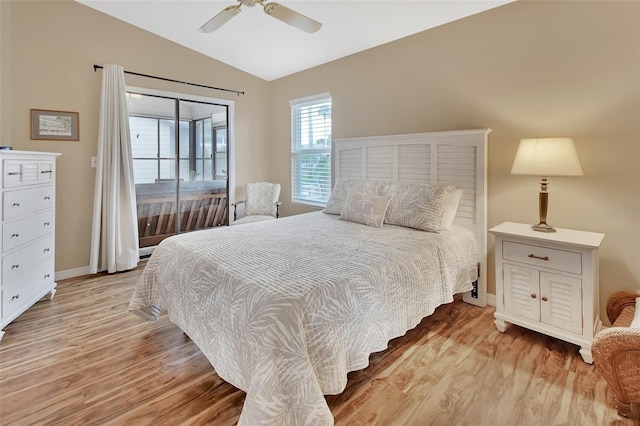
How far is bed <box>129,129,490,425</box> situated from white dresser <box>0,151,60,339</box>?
3.06 ft

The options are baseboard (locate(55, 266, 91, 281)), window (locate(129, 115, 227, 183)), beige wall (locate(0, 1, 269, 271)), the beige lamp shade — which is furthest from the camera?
window (locate(129, 115, 227, 183))

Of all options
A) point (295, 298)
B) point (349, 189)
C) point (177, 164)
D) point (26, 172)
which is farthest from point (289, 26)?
point (295, 298)

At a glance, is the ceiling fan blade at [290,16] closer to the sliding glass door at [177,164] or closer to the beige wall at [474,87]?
the beige wall at [474,87]

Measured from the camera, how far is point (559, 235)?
225 centimetres

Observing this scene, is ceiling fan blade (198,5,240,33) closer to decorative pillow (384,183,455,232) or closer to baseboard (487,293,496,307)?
decorative pillow (384,183,455,232)

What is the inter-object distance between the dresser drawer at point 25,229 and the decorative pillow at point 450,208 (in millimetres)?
3236

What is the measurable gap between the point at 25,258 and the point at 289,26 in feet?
10.4

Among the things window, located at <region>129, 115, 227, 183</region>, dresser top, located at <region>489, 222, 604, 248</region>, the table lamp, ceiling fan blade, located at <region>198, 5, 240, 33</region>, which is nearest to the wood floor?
dresser top, located at <region>489, 222, 604, 248</region>

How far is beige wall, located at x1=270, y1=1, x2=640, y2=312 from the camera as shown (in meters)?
2.23

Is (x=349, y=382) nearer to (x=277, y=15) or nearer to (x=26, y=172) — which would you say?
(x=277, y=15)

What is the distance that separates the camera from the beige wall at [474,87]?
2262 millimetres

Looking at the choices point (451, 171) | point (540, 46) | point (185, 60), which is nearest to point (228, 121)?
point (185, 60)

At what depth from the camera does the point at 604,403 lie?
1.70 m

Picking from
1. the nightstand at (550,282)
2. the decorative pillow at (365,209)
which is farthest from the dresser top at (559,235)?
the decorative pillow at (365,209)
